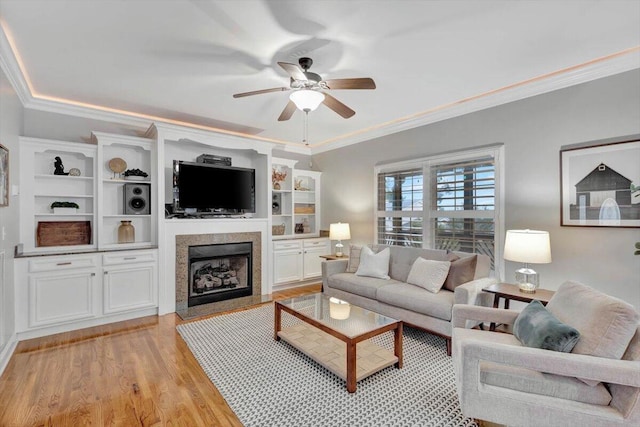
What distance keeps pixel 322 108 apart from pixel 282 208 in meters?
2.28

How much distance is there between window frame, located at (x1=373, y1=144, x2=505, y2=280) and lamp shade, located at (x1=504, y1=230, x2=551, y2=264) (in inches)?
31.2

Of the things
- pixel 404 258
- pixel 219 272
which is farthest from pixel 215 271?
pixel 404 258

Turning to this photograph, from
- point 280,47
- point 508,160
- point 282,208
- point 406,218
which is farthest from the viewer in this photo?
point 282,208

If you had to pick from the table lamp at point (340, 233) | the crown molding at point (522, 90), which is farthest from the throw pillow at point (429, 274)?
the crown molding at point (522, 90)

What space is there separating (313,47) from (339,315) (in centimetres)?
229

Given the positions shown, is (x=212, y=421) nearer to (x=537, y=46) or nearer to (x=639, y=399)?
(x=639, y=399)

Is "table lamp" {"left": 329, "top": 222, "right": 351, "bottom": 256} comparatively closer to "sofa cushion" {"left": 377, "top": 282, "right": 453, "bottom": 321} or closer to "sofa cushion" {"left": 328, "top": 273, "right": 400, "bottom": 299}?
"sofa cushion" {"left": 328, "top": 273, "right": 400, "bottom": 299}

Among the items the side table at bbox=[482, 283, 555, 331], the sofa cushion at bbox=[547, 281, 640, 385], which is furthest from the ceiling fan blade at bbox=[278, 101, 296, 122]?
the sofa cushion at bbox=[547, 281, 640, 385]

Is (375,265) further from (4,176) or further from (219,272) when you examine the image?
(4,176)

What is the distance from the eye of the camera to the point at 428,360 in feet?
8.89

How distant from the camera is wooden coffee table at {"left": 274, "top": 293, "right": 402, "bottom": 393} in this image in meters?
2.31

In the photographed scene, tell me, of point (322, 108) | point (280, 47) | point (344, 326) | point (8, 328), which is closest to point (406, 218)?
point (322, 108)

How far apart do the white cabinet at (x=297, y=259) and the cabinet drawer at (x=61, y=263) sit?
2441mm

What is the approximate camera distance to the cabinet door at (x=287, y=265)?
5083 millimetres
